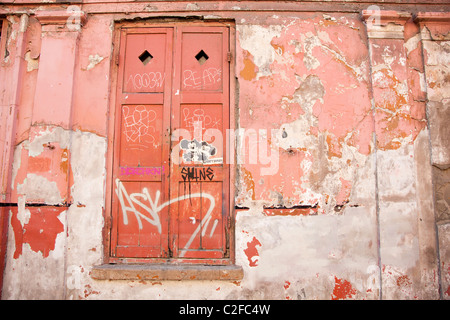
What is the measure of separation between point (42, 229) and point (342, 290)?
3.16 metres

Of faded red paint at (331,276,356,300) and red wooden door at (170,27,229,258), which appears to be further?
red wooden door at (170,27,229,258)

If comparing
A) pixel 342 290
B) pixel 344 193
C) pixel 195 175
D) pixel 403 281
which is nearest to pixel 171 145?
pixel 195 175

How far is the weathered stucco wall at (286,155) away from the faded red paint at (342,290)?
0.01 m

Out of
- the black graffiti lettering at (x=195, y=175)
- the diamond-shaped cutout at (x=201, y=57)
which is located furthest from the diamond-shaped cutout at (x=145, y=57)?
the black graffiti lettering at (x=195, y=175)

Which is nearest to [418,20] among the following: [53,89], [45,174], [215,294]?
[215,294]

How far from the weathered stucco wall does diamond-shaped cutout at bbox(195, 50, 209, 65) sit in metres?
0.39

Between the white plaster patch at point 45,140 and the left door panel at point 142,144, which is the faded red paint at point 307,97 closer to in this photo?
the left door panel at point 142,144

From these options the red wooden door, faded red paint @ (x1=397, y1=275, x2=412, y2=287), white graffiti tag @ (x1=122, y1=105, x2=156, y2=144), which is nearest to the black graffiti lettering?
the red wooden door

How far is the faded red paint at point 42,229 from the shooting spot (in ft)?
10.4

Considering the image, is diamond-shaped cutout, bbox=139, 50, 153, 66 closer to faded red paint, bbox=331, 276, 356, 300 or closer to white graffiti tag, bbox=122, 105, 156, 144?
white graffiti tag, bbox=122, 105, 156, 144

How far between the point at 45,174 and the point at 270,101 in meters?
2.54

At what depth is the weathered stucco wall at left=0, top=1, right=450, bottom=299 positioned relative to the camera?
3.15 metres
